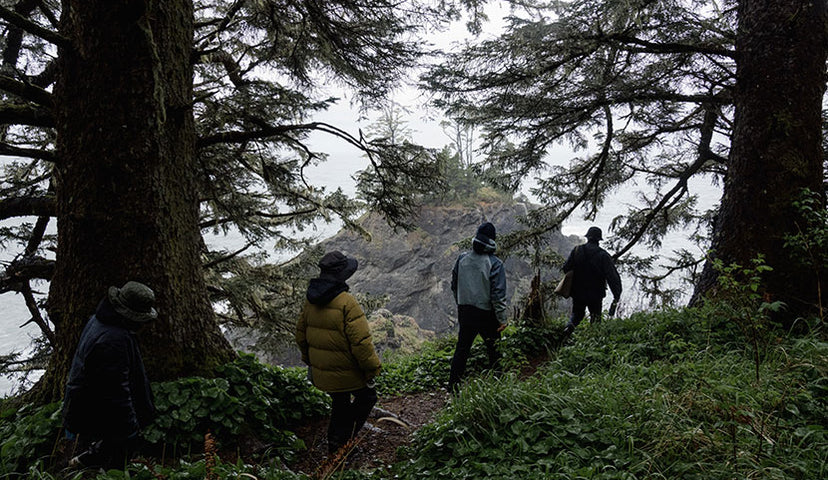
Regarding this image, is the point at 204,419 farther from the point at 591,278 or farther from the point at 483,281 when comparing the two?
the point at 591,278

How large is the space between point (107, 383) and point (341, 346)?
151 centimetres

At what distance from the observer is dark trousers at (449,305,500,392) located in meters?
4.62

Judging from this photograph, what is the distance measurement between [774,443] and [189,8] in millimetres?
5364

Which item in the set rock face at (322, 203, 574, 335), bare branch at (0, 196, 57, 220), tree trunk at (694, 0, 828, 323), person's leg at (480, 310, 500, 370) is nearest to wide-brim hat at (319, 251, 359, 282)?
person's leg at (480, 310, 500, 370)

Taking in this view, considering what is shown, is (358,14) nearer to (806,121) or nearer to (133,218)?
(133,218)

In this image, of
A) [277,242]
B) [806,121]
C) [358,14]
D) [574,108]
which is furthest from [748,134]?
[277,242]

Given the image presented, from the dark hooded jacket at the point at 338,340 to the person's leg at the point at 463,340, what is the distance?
5.18 feet

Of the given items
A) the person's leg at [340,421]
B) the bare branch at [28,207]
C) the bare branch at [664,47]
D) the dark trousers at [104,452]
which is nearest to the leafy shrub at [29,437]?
the dark trousers at [104,452]

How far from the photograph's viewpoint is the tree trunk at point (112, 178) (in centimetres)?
334

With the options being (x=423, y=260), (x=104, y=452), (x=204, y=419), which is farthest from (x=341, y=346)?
(x=423, y=260)

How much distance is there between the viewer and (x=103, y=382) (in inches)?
98.4

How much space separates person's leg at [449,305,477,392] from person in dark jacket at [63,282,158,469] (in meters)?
3.02

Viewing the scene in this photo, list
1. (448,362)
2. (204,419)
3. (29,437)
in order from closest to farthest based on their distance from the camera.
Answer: (29,437) → (204,419) → (448,362)

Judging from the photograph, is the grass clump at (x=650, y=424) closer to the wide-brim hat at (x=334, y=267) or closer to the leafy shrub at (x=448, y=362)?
the wide-brim hat at (x=334, y=267)
